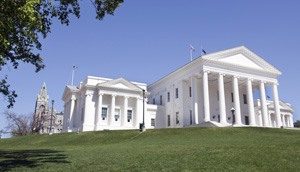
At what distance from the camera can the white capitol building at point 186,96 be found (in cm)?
4206

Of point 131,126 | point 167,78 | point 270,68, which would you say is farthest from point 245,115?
point 131,126

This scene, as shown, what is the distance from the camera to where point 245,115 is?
51.2m

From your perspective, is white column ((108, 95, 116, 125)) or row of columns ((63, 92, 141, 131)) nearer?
row of columns ((63, 92, 141, 131))

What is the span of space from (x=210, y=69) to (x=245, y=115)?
56.4 feet

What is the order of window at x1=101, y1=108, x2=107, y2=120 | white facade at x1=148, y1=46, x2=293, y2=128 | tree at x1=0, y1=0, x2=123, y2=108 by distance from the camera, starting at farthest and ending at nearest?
window at x1=101, y1=108, x2=107, y2=120, white facade at x1=148, y1=46, x2=293, y2=128, tree at x1=0, y1=0, x2=123, y2=108

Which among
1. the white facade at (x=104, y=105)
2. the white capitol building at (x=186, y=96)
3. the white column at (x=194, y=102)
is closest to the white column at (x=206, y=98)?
the white capitol building at (x=186, y=96)

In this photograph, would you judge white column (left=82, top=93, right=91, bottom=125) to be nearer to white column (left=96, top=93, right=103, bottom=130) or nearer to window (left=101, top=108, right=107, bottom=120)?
white column (left=96, top=93, right=103, bottom=130)

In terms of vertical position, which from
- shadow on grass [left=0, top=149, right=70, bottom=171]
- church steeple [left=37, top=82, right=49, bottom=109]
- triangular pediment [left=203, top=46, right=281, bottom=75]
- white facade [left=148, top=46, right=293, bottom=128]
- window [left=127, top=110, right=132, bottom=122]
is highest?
church steeple [left=37, top=82, right=49, bottom=109]

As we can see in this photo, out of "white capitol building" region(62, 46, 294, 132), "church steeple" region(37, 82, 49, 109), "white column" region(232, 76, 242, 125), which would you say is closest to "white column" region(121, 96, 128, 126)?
"white capitol building" region(62, 46, 294, 132)

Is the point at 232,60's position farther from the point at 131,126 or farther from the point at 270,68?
the point at 131,126

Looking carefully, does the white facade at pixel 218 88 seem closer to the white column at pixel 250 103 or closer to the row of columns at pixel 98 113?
the white column at pixel 250 103

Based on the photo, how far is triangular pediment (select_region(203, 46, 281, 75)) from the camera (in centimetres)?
4229

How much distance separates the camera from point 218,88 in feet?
147

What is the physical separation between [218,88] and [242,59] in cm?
715
